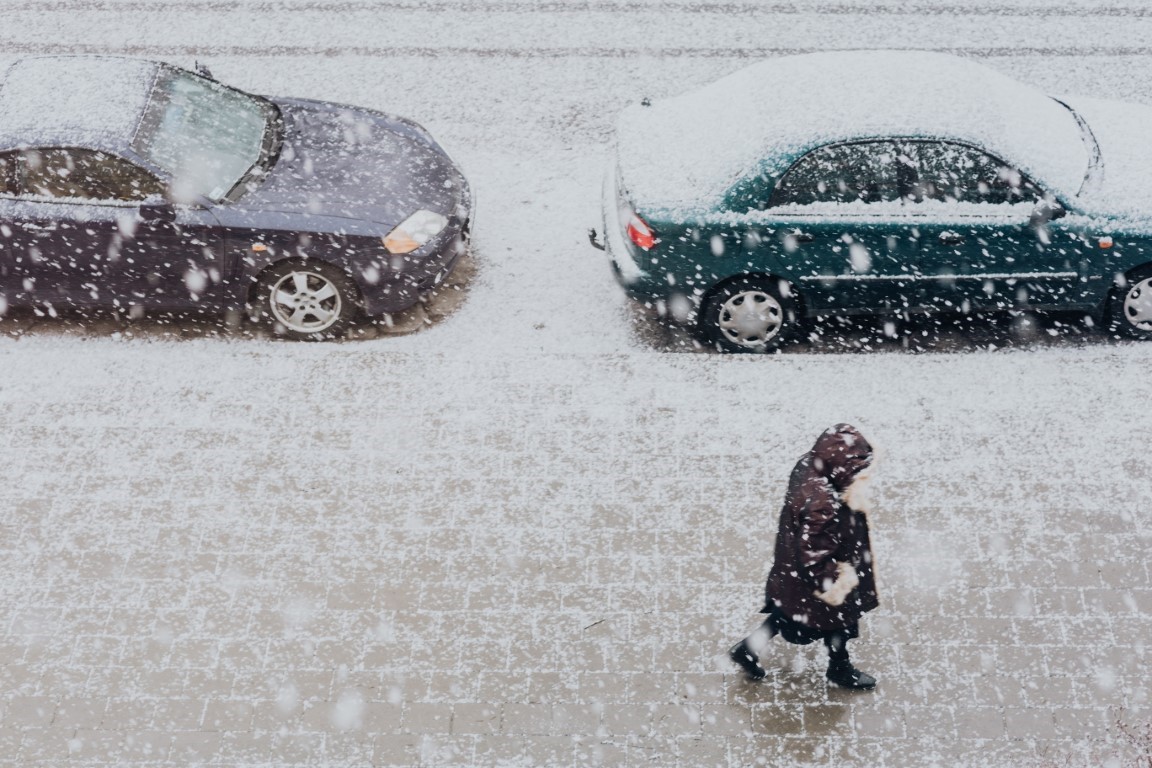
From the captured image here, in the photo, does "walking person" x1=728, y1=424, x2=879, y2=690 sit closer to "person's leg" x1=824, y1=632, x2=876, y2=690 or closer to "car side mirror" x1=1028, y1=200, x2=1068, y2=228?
"person's leg" x1=824, y1=632, x2=876, y2=690

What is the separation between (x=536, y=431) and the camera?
772cm

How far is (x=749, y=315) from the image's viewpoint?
8328mm

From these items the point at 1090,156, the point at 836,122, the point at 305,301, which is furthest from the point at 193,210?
the point at 1090,156

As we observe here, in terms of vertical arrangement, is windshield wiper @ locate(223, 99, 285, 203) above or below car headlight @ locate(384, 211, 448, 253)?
above

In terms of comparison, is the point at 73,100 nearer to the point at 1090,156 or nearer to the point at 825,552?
the point at 825,552

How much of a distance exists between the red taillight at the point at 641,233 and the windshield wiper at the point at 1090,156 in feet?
8.91

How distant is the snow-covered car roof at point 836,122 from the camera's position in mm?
7922

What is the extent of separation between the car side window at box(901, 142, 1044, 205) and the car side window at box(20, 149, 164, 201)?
15.9 feet

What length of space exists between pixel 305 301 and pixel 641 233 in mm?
2311

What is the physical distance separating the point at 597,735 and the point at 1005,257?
4183mm

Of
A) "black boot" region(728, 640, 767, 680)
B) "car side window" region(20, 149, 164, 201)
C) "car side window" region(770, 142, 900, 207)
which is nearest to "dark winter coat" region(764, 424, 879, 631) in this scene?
"black boot" region(728, 640, 767, 680)

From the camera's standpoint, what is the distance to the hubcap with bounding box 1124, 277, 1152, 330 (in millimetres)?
8227

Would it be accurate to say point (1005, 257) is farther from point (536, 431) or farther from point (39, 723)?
point (39, 723)

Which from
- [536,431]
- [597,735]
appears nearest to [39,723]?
[597,735]
